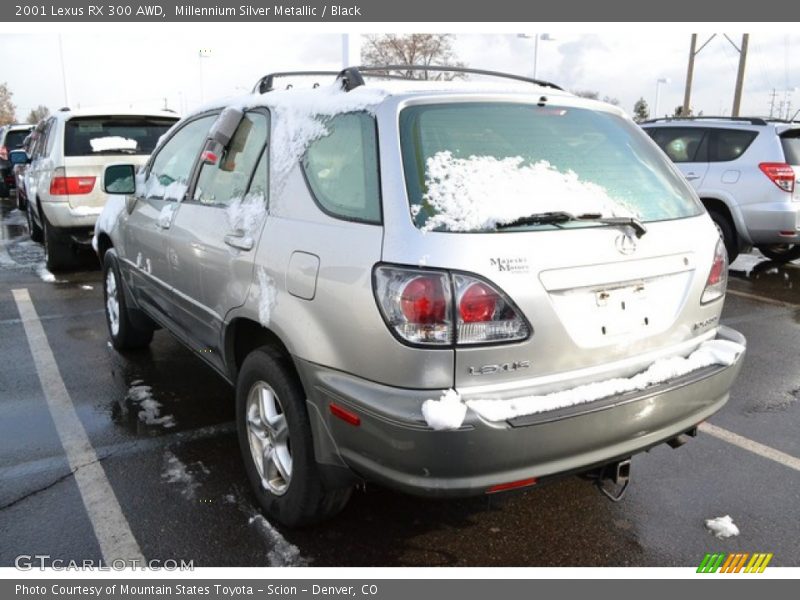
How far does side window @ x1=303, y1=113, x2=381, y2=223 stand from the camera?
229 centimetres

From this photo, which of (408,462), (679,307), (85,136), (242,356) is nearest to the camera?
(408,462)

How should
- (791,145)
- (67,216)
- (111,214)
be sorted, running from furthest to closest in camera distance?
(791,145)
(67,216)
(111,214)

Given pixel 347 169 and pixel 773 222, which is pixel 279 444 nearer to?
pixel 347 169

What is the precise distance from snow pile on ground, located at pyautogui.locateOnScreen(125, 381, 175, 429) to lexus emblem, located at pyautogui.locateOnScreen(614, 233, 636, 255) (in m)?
2.69

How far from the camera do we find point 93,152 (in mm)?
7340

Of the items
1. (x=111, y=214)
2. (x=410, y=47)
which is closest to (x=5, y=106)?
(x=410, y=47)

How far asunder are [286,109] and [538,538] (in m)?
2.13

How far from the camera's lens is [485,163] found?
2.36m

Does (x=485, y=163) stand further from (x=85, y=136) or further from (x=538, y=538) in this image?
(x=85, y=136)

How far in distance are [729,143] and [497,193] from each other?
6.92 m

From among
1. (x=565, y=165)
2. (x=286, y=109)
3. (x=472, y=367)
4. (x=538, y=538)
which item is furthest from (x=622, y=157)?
(x=538, y=538)

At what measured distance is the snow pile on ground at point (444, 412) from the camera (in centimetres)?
197
